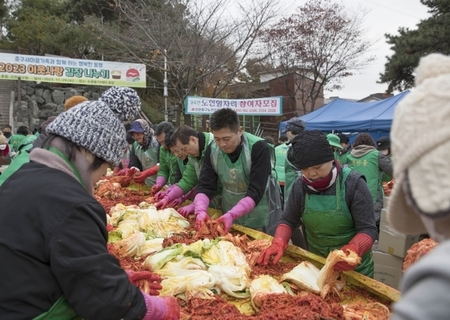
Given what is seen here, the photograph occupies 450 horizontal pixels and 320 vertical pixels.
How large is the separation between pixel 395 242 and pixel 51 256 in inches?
135

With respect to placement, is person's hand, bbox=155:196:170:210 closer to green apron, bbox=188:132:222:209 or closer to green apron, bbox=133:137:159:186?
green apron, bbox=188:132:222:209

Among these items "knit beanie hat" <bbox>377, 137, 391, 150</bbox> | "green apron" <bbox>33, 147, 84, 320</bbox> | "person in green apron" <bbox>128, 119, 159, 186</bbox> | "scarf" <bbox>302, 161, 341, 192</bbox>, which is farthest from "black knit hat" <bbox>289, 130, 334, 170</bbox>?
"knit beanie hat" <bbox>377, 137, 391, 150</bbox>

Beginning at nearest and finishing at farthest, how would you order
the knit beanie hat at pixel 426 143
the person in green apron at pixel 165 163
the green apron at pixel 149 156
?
the knit beanie hat at pixel 426 143, the person in green apron at pixel 165 163, the green apron at pixel 149 156

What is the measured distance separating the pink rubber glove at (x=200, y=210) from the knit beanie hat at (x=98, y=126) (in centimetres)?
165

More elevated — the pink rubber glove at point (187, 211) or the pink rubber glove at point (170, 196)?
the pink rubber glove at point (170, 196)

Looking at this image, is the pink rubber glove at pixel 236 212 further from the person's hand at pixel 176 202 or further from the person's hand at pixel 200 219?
the person's hand at pixel 176 202

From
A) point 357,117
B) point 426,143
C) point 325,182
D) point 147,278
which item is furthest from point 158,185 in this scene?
point 357,117

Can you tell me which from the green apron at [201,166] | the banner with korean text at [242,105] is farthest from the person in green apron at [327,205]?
the banner with korean text at [242,105]

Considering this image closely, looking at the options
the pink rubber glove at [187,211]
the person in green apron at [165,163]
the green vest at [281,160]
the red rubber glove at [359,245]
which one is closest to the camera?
the red rubber glove at [359,245]

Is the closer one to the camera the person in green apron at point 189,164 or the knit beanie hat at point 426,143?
the knit beanie hat at point 426,143

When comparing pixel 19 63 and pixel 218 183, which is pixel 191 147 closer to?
pixel 218 183

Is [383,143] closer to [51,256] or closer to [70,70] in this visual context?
[51,256]

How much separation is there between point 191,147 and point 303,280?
84.8 inches

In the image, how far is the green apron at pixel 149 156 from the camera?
593 centimetres
